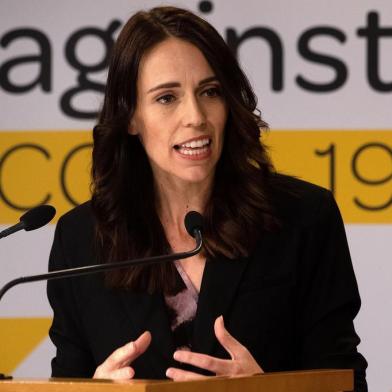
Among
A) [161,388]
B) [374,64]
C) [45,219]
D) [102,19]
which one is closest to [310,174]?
[374,64]

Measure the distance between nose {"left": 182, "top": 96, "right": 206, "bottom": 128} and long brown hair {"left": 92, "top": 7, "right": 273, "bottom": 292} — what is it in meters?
0.10

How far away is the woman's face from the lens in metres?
2.61

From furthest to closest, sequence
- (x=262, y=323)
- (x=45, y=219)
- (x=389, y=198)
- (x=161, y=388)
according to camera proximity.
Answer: (x=389, y=198) → (x=262, y=323) → (x=45, y=219) → (x=161, y=388)

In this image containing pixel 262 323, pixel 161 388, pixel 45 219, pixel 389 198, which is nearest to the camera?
pixel 161 388

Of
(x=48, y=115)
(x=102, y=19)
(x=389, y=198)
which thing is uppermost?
(x=102, y=19)

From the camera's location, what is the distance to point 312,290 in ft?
8.68

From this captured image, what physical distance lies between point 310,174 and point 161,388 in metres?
2.40

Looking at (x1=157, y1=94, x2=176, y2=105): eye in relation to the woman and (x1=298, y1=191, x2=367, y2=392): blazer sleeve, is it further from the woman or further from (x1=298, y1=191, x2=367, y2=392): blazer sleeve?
(x1=298, y1=191, x2=367, y2=392): blazer sleeve

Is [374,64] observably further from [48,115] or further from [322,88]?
[48,115]

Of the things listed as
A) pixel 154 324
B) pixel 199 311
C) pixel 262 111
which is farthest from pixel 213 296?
pixel 262 111

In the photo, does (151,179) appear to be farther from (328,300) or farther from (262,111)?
(262,111)

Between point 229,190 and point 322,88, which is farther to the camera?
point 322,88

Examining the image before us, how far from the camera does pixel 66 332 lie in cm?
276

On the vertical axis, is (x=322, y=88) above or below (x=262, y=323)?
above
